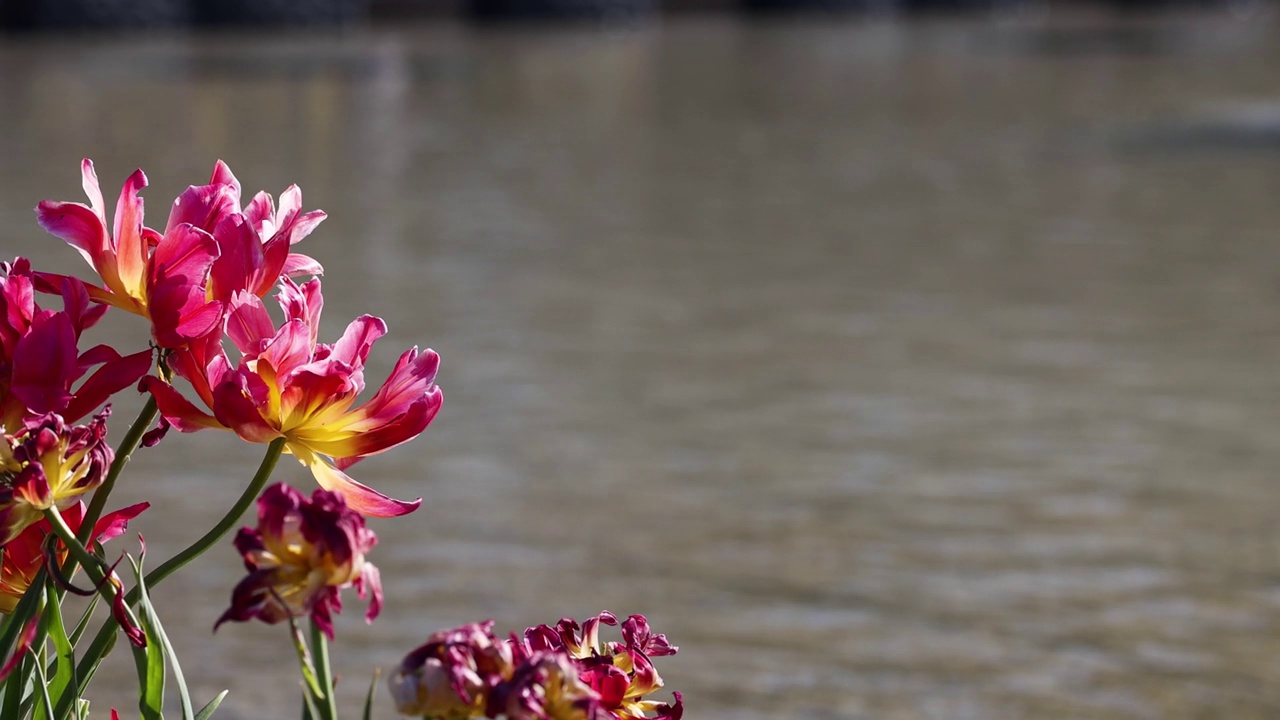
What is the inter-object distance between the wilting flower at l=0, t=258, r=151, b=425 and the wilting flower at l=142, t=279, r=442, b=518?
27 millimetres

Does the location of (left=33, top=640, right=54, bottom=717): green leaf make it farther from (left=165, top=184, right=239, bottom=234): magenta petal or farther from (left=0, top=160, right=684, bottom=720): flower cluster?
(left=165, top=184, right=239, bottom=234): magenta petal

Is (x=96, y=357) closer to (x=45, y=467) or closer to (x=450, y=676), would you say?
(x=45, y=467)

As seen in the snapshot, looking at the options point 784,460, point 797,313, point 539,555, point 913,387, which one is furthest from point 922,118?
point 539,555

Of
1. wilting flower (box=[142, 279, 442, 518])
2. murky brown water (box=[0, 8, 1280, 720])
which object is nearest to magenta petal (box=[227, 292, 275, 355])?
wilting flower (box=[142, 279, 442, 518])

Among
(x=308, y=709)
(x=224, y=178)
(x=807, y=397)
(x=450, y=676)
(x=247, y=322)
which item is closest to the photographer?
(x=450, y=676)

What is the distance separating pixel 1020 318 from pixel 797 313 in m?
0.87

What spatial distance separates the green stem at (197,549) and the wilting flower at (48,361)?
0.09 m

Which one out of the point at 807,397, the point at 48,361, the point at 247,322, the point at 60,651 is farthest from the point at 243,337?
the point at 807,397

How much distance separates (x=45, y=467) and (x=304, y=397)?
149 mm

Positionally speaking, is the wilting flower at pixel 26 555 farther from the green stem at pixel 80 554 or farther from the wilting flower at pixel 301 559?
the wilting flower at pixel 301 559

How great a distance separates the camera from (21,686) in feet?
3.85

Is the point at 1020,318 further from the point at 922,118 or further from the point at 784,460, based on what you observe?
the point at 922,118

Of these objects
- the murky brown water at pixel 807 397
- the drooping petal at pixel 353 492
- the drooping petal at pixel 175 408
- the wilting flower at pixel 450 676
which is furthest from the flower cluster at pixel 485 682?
the murky brown water at pixel 807 397

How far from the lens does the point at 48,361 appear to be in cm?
110
